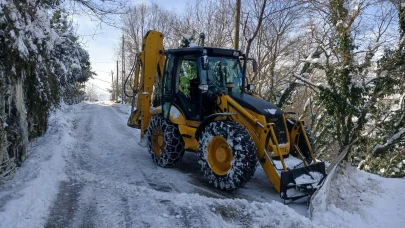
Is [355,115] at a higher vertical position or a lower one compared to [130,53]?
lower

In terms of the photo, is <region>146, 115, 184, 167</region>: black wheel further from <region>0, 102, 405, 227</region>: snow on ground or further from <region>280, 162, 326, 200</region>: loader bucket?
<region>280, 162, 326, 200</region>: loader bucket

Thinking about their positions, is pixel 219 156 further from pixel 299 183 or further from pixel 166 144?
pixel 166 144

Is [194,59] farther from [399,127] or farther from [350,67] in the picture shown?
[399,127]

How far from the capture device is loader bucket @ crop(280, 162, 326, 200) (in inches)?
175

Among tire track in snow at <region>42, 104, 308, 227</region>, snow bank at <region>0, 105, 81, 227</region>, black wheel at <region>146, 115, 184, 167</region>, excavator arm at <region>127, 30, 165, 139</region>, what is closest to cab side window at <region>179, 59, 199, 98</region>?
black wheel at <region>146, 115, 184, 167</region>

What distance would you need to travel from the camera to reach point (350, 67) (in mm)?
10438

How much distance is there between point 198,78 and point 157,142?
1.76m

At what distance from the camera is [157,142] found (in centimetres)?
664

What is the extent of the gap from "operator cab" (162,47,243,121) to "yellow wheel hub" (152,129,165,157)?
0.45 metres

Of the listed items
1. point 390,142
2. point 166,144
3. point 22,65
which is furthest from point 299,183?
point 390,142

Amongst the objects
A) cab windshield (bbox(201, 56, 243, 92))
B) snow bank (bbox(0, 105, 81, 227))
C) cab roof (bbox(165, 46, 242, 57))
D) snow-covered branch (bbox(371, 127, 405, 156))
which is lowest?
snow-covered branch (bbox(371, 127, 405, 156))

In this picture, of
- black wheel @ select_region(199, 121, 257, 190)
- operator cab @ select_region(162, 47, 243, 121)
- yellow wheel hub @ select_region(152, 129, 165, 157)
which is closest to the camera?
black wheel @ select_region(199, 121, 257, 190)

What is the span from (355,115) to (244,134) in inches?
305

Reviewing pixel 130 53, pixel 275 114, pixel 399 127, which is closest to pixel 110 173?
pixel 275 114
